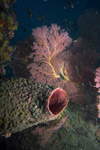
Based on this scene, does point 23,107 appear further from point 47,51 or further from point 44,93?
point 47,51

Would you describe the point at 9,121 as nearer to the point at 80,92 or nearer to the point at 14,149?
the point at 14,149

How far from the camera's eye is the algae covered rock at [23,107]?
1556 millimetres

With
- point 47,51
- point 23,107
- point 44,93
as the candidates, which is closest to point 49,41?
point 47,51

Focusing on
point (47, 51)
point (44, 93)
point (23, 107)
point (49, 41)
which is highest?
point (49, 41)

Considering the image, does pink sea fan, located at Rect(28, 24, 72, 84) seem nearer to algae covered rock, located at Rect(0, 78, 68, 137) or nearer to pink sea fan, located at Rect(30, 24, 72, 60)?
pink sea fan, located at Rect(30, 24, 72, 60)

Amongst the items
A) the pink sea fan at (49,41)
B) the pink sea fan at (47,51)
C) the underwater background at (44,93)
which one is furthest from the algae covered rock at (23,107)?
the pink sea fan at (49,41)

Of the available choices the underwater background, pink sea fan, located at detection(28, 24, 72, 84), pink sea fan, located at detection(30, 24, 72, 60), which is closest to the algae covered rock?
the underwater background

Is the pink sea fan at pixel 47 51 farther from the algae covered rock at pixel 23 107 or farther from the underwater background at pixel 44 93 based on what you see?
the algae covered rock at pixel 23 107

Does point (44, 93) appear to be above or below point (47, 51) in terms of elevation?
below

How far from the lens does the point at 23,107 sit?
1.62 meters

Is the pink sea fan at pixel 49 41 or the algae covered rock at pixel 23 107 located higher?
the pink sea fan at pixel 49 41

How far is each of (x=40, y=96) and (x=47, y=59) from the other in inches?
96.3

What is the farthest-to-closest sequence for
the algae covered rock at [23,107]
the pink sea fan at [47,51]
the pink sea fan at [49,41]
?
the pink sea fan at [49,41] → the pink sea fan at [47,51] → the algae covered rock at [23,107]

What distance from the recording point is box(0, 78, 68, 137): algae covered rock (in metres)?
1.56
